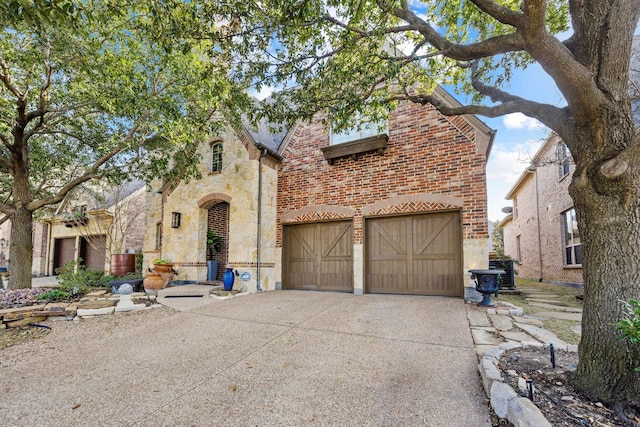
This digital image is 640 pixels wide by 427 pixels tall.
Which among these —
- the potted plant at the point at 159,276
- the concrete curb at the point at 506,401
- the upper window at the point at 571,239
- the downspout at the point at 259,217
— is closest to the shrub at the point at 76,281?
the potted plant at the point at 159,276

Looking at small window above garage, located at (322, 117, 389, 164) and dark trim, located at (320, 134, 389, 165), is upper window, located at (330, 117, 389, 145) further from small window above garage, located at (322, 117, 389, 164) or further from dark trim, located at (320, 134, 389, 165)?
dark trim, located at (320, 134, 389, 165)

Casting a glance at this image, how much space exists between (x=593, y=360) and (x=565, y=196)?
10.1m

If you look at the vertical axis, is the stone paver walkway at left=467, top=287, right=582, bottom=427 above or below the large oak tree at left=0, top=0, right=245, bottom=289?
below

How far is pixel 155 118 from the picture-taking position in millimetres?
6754

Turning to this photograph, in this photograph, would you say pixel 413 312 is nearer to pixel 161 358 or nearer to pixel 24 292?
pixel 161 358

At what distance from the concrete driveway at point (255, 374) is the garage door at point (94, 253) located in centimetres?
1243

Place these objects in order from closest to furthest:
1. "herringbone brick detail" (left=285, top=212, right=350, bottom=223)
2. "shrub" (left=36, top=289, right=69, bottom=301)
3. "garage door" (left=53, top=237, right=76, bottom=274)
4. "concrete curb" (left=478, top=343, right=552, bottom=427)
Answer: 1. "concrete curb" (left=478, top=343, right=552, bottom=427)
2. "shrub" (left=36, top=289, right=69, bottom=301)
3. "herringbone brick detail" (left=285, top=212, right=350, bottom=223)
4. "garage door" (left=53, top=237, right=76, bottom=274)

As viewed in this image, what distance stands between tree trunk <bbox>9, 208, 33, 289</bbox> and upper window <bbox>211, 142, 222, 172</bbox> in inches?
179

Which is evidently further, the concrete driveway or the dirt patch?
the concrete driveway

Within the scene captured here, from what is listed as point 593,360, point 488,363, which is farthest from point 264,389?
point 593,360

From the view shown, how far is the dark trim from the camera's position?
24.5 ft

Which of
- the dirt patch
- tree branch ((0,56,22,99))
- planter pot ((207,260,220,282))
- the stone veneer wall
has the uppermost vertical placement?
tree branch ((0,56,22,99))

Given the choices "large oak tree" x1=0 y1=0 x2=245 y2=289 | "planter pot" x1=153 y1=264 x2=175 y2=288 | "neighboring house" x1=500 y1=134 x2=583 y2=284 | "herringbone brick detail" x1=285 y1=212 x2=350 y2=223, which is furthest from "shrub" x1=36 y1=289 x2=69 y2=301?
"neighboring house" x1=500 y1=134 x2=583 y2=284

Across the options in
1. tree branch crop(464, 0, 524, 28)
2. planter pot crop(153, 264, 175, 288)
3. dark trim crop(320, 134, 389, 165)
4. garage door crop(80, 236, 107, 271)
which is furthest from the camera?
garage door crop(80, 236, 107, 271)
